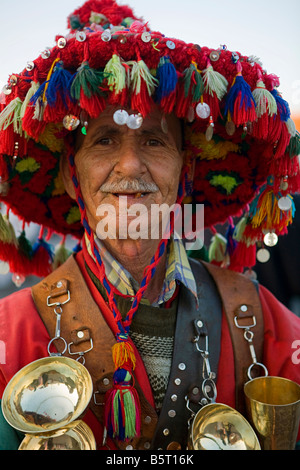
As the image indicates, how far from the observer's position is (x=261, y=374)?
7.36 feet

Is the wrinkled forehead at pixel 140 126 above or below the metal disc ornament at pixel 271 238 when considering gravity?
above

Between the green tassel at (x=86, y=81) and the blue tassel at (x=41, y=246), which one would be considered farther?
the blue tassel at (x=41, y=246)

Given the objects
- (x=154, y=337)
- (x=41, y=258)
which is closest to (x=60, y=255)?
(x=41, y=258)

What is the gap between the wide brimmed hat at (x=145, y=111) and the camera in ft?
6.20

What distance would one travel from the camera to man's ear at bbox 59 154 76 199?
243 cm

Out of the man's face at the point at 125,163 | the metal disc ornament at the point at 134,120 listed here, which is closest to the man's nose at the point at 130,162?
the man's face at the point at 125,163

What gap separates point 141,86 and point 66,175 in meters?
0.75

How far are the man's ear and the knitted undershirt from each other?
0.51 m

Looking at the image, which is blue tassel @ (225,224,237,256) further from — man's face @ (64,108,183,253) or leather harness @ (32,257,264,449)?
man's face @ (64,108,183,253)

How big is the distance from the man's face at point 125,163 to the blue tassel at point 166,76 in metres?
0.30

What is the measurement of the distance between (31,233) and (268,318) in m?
1.73

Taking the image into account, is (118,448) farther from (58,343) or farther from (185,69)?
(185,69)

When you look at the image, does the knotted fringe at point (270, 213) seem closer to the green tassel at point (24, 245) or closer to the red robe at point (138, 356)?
the red robe at point (138, 356)

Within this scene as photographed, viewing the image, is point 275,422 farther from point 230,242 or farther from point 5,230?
point 5,230
